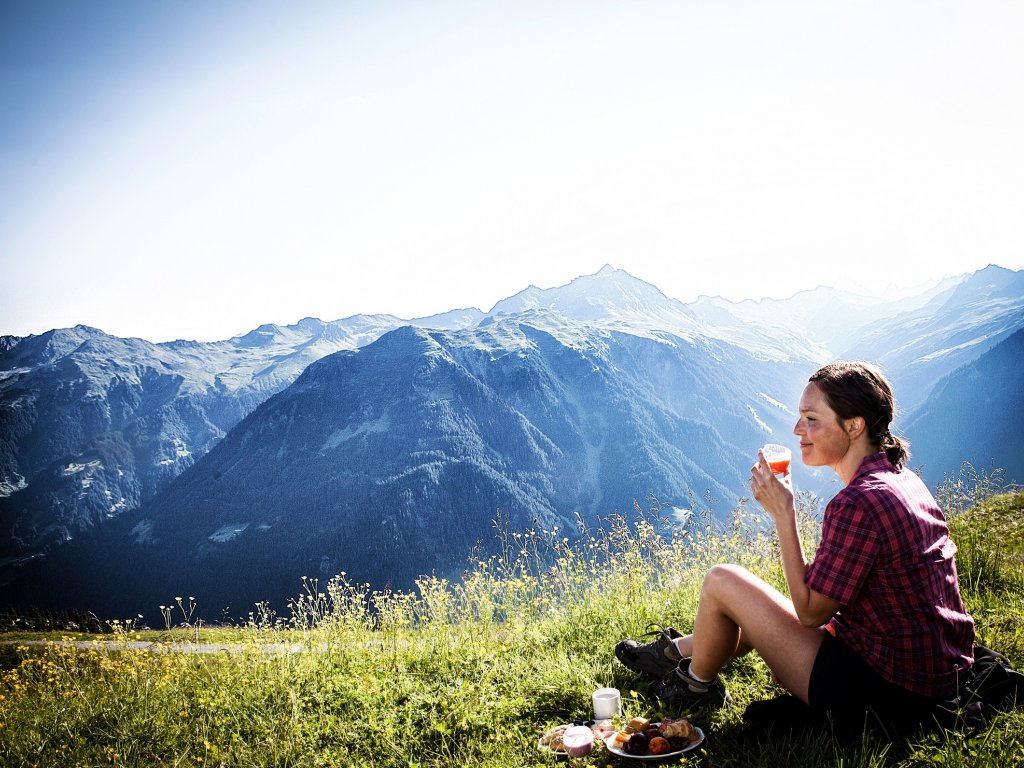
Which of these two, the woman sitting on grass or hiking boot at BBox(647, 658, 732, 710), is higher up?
the woman sitting on grass

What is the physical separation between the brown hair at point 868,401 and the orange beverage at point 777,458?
1.54 feet

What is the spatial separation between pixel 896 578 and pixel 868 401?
3.43 ft

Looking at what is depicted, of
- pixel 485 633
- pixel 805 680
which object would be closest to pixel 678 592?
pixel 485 633

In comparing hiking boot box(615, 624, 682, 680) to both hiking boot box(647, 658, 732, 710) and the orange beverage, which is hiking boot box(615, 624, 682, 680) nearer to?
hiking boot box(647, 658, 732, 710)

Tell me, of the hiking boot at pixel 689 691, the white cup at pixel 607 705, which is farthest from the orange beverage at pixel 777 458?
the white cup at pixel 607 705

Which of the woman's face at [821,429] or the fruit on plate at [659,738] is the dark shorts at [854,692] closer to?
the fruit on plate at [659,738]

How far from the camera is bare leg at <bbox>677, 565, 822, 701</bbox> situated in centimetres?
359

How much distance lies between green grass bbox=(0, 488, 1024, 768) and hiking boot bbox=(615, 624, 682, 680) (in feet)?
0.75

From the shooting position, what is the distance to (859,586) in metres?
3.11

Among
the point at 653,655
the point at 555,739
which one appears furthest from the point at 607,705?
the point at 653,655

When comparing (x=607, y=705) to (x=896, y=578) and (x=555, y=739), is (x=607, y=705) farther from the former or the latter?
(x=896, y=578)

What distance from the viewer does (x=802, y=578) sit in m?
3.34

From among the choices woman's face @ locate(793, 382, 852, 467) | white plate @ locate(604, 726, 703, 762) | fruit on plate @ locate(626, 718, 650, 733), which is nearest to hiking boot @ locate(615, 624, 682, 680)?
fruit on plate @ locate(626, 718, 650, 733)

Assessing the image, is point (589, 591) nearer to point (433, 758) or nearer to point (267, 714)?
point (433, 758)
